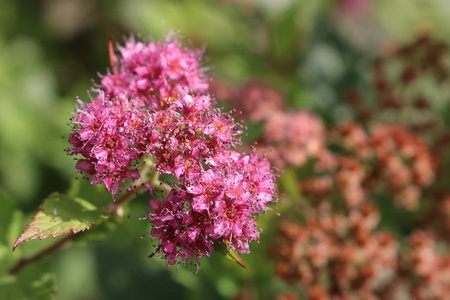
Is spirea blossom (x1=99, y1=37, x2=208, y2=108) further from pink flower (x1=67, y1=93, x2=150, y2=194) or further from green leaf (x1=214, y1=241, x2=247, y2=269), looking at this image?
green leaf (x1=214, y1=241, x2=247, y2=269)

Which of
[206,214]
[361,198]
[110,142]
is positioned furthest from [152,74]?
[361,198]

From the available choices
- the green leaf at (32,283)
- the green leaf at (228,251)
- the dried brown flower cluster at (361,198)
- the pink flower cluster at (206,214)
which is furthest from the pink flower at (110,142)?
the dried brown flower cluster at (361,198)

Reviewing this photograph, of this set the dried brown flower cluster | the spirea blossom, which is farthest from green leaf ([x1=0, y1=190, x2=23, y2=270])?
the dried brown flower cluster

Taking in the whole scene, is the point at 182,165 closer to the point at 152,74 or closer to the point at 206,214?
the point at 206,214

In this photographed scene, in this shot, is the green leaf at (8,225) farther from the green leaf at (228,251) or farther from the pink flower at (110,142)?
the green leaf at (228,251)

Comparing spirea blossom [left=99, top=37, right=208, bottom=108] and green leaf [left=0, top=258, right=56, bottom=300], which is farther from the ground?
spirea blossom [left=99, top=37, right=208, bottom=108]

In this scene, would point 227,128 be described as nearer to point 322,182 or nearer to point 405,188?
point 322,182
